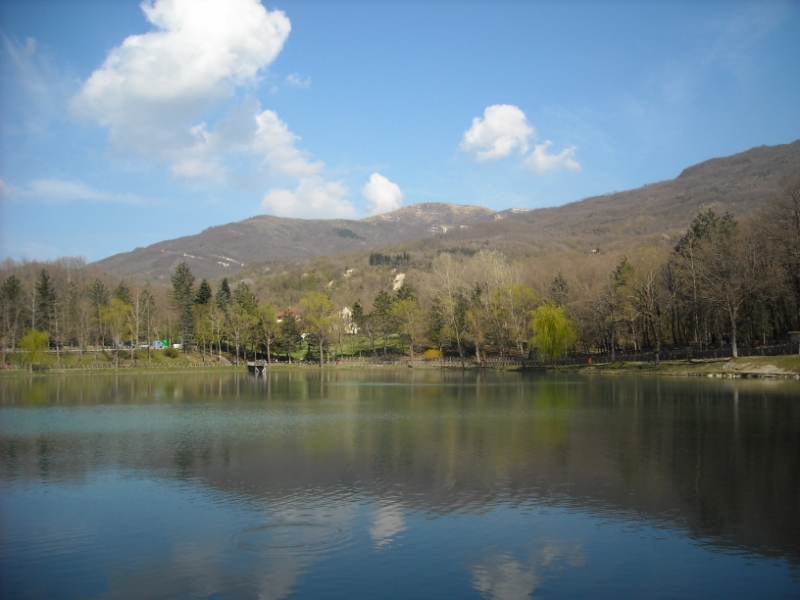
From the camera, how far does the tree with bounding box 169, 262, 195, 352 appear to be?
3947 inches

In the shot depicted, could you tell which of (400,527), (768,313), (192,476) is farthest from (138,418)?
(768,313)

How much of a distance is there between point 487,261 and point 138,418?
63753mm

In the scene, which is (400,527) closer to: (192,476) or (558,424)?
(192,476)

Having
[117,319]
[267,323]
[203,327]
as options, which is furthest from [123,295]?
[267,323]

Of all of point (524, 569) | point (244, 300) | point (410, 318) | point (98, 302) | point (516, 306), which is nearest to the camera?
point (524, 569)

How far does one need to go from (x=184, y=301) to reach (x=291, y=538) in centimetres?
9472

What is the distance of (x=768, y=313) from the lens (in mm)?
61094

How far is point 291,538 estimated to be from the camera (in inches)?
527

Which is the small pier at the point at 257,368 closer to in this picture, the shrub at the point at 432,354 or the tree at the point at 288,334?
the tree at the point at 288,334

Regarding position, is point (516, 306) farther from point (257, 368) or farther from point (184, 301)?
point (184, 301)

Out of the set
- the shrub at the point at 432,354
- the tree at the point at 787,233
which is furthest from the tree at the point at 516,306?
the tree at the point at 787,233

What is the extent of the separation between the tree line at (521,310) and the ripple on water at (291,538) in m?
48.0

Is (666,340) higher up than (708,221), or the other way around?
(708,221)

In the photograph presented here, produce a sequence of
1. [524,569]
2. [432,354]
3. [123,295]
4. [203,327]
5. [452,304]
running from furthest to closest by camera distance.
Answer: [123,295] → [432,354] → [203,327] → [452,304] → [524,569]
